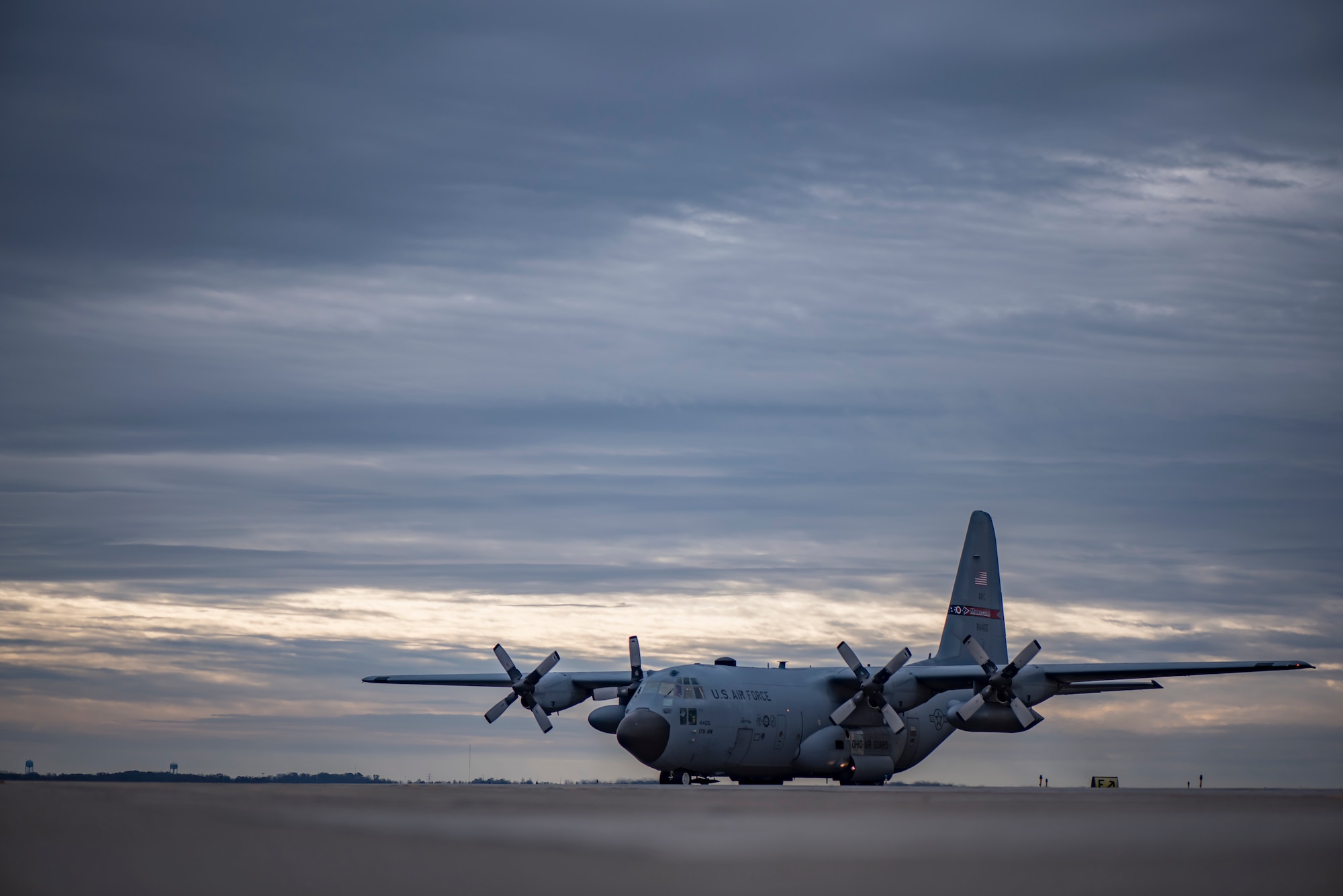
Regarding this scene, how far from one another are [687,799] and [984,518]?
3371 centimetres

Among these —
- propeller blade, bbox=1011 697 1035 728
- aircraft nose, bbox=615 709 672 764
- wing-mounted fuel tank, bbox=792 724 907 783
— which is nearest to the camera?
aircraft nose, bbox=615 709 672 764

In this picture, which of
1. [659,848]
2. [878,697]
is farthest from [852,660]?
[659,848]

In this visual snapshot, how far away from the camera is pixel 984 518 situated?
55281 millimetres

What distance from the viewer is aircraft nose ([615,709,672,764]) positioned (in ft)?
120

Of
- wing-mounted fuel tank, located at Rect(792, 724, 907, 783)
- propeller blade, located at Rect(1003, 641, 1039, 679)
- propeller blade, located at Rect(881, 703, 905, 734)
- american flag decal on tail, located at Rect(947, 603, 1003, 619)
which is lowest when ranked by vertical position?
wing-mounted fuel tank, located at Rect(792, 724, 907, 783)

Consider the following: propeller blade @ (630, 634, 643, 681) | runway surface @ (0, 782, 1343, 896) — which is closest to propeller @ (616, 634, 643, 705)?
propeller blade @ (630, 634, 643, 681)

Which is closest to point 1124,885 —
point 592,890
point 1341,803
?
point 592,890

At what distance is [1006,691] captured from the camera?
40.5 metres

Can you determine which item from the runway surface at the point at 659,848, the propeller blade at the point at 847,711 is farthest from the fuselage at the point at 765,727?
the runway surface at the point at 659,848

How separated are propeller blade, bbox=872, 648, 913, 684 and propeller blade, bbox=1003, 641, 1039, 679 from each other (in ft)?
11.5

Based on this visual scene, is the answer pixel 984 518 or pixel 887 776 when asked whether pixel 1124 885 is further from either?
pixel 984 518

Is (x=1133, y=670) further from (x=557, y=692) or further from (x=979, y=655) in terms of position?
(x=557, y=692)

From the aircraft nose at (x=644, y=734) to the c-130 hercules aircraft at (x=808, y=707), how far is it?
39 mm

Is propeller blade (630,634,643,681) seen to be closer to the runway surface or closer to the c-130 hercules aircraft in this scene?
the c-130 hercules aircraft
